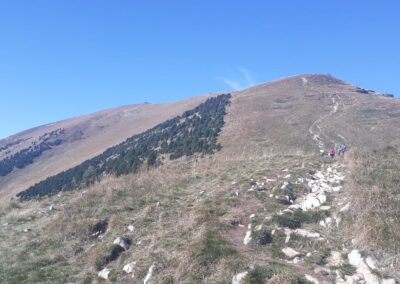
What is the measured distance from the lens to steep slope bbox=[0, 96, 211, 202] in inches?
2549

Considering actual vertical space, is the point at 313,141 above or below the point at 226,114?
below

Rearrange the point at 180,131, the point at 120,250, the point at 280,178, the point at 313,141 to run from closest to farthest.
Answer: the point at 120,250, the point at 280,178, the point at 313,141, the point at 180,131

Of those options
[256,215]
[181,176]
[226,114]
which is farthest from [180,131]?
[256,215]

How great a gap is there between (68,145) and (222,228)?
276 feet

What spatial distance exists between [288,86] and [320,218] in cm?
7241

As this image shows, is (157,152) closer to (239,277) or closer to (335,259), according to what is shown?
(335,259)

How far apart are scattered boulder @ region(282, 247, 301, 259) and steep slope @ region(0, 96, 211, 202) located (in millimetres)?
46331

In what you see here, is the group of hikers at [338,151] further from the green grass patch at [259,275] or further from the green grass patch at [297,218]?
the green grass patch at [259,275]

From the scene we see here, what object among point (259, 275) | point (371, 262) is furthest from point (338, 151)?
point (259, 275)

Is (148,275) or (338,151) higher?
(338,151)

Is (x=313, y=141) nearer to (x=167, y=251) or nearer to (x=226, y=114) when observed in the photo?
(x=226, y=114)

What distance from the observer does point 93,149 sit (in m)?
73.1

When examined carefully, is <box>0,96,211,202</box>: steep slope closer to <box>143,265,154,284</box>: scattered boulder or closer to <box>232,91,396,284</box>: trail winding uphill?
<box>232,91,396,284</box>: trail winding uphill

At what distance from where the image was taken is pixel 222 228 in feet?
33.4
